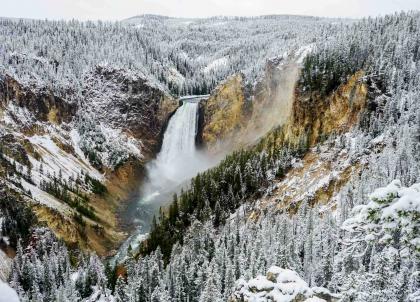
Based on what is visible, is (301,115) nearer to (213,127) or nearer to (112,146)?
(213,127)

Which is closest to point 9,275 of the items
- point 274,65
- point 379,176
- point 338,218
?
point 338,218

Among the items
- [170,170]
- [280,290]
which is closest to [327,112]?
[170,170]

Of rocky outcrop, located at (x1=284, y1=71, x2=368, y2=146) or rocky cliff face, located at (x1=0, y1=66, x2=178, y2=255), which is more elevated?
rocky outcrop, located at (x1=284, y1=71, x2=368, y2=146)

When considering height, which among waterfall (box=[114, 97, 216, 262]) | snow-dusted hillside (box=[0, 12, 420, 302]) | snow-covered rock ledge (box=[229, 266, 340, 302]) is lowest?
waterfall (box=[114, 97, 216, 262])

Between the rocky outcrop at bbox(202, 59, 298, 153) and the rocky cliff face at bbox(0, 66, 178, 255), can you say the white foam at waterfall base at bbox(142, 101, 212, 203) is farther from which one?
the rocky outcrop at bbox(202, 59, 298, 153)

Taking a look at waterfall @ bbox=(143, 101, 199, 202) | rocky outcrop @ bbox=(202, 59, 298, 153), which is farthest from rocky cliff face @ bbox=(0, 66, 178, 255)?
rocky outcrop @ bbox=(202, 59, 298, 153)

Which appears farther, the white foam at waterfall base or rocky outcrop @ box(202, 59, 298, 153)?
the white foam at waterfall base

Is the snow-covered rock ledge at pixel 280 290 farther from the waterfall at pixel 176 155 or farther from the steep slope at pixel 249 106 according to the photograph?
the waterfall at pixel 176 155

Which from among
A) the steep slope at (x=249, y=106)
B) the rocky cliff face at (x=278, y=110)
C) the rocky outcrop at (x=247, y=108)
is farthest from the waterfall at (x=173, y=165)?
the rocky cliff face at (x=278, y=110)

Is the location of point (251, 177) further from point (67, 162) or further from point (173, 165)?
point (67, 162)
